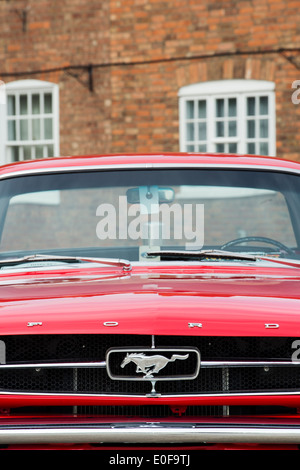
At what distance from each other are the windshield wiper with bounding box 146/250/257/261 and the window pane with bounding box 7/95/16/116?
12.8m

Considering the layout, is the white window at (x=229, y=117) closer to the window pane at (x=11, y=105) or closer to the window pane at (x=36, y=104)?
the window pane at (x=36, y=104)

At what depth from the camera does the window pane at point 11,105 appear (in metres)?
16.1

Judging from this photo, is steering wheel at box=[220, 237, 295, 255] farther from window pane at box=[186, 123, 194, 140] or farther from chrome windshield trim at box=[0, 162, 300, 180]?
window pane at box=[186, 123, 194, 140]

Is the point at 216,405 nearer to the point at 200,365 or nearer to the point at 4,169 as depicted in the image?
the point at 200,365

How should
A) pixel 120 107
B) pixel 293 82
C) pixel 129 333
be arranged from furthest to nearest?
pixel 120 107 → pixel 293 82 → pixel 129 333

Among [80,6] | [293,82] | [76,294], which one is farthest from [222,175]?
[80,6]

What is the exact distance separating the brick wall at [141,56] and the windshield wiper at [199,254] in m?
10.8

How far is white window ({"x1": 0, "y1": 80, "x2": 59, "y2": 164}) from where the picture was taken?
15762 mm

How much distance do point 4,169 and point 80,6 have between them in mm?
11804

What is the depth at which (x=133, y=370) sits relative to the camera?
2848 mm

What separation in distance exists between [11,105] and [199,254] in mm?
12897

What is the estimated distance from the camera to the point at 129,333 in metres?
2.81

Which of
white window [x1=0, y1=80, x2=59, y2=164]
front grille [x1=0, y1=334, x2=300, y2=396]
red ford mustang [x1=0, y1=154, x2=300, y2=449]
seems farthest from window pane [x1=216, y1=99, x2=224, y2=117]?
front grille [x1=0, y1=334, x2=300, y2=396]

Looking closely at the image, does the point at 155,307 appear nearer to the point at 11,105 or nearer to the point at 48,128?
the point at 48,128
